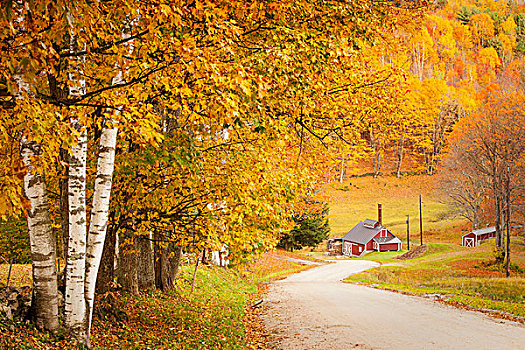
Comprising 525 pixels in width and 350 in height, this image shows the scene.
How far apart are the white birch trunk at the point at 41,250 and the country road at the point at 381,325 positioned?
17.8 feet

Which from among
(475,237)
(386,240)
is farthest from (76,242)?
(386,240)

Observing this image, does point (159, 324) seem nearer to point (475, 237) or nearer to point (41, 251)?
point (41, 251)

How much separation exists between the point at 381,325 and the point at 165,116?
318 inches

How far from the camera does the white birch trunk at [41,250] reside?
21.1 feet

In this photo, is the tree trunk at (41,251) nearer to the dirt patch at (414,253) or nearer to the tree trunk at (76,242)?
the tree trunk at (76,242)

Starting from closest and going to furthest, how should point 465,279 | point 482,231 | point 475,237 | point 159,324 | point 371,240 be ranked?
point 159,324 < point 465,279 < point 475,237 < point 482,231 < point 371,240

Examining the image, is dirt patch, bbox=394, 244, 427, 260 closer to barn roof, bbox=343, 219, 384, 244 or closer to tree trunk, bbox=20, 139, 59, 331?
barn roof, bbox=343, 219, 384, 244

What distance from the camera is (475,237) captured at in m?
51.5

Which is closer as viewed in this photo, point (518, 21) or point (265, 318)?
point (265, 318)

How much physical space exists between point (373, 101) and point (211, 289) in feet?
35.7

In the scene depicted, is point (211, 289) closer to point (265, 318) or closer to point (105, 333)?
point (265, 318)

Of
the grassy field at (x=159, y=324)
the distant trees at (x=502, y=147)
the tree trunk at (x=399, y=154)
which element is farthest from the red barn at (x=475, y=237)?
the grassy field at (x=159, y=324)

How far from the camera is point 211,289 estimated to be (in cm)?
1744

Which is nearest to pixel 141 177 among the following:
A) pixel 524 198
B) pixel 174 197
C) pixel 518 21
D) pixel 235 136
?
pixel 174 197
